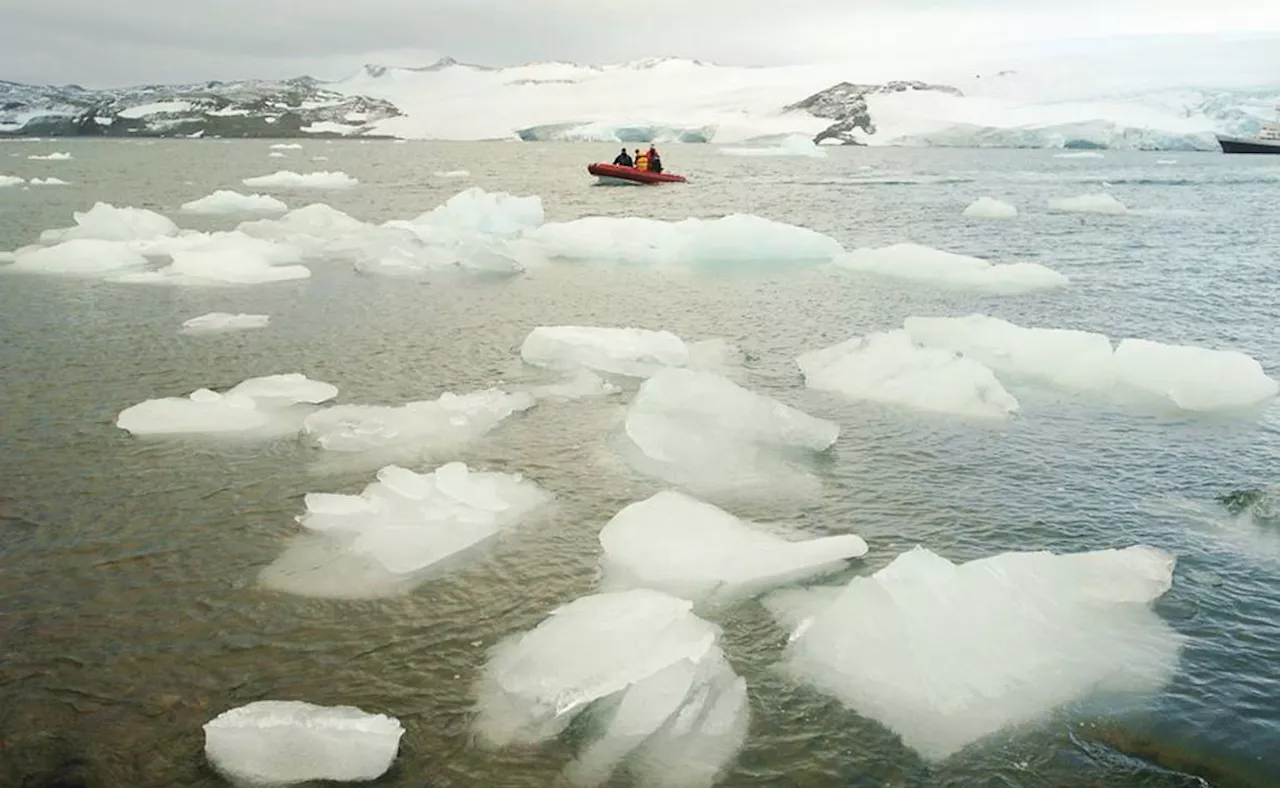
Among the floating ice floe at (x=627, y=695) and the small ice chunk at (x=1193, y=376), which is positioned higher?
the small ice chunk at (x=1193, y=376)

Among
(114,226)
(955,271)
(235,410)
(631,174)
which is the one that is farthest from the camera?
(631,174)

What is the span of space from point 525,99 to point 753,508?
17389 centimetres

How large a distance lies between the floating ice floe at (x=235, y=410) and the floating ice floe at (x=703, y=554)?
14.2ft

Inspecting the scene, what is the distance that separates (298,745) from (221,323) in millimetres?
11051

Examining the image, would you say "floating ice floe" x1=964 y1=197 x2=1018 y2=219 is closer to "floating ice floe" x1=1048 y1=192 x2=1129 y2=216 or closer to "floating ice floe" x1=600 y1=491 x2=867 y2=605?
"floating ice floe" x1=1048 y1=192 x2=1129 y2=216

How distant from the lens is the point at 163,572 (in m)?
6.67

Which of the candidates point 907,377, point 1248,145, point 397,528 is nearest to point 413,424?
point 397,528

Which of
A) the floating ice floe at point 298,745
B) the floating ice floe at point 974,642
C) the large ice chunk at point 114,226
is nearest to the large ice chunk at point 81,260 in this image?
the large ice chunk at point 114,226

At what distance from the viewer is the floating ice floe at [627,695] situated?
4.76 metres

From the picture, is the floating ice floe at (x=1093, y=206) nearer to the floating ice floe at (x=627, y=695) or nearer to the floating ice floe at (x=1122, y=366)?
the floating ice floe at (x=1122, y=366)

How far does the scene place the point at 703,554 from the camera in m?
6.72

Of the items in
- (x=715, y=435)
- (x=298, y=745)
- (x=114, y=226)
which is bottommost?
(x=298, y=745)

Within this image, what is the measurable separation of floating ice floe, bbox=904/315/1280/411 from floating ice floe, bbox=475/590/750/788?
780 centimetres

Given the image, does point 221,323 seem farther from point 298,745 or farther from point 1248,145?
point 1248,145
